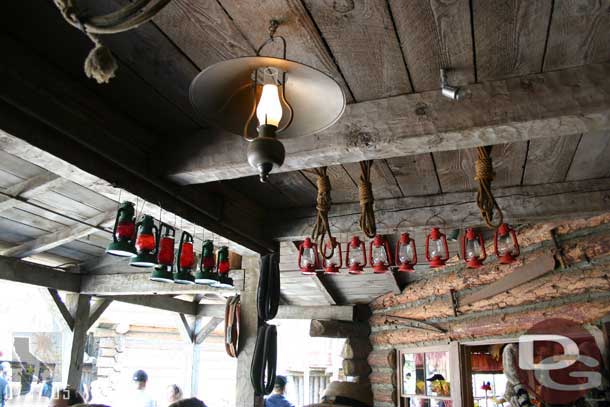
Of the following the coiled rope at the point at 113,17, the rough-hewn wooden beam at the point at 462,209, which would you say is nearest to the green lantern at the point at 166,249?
the rough-hewn wooden beam at the point at 462,209

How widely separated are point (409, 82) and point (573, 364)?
2912 millimetres

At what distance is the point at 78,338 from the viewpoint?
20.6 feet

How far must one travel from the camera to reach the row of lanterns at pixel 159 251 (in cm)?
273

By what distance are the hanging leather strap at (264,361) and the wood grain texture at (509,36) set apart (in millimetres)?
2401

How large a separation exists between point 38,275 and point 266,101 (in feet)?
16.9

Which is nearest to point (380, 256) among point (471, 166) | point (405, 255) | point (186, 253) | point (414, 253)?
point (405, 255)

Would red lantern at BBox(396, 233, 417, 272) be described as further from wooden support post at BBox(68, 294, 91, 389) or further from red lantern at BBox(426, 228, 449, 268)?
wooden support post at BBox(68, 294, 91, 389)

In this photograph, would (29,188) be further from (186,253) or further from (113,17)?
(113,17)

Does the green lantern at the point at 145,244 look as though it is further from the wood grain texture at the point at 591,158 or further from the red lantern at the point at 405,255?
the wood grain texture at the point at 591,158

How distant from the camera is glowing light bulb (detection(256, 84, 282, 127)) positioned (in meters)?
1.63

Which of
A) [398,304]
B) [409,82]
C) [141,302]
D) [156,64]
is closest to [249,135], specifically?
[156,64]

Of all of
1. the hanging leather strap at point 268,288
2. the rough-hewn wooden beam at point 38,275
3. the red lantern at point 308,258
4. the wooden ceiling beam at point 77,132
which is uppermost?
the wooden ceiling beam at point 77,132

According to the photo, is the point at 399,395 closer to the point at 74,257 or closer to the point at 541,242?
the point at 541,242

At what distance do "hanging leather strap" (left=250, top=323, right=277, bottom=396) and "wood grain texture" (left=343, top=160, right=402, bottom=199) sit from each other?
128 centimetres
